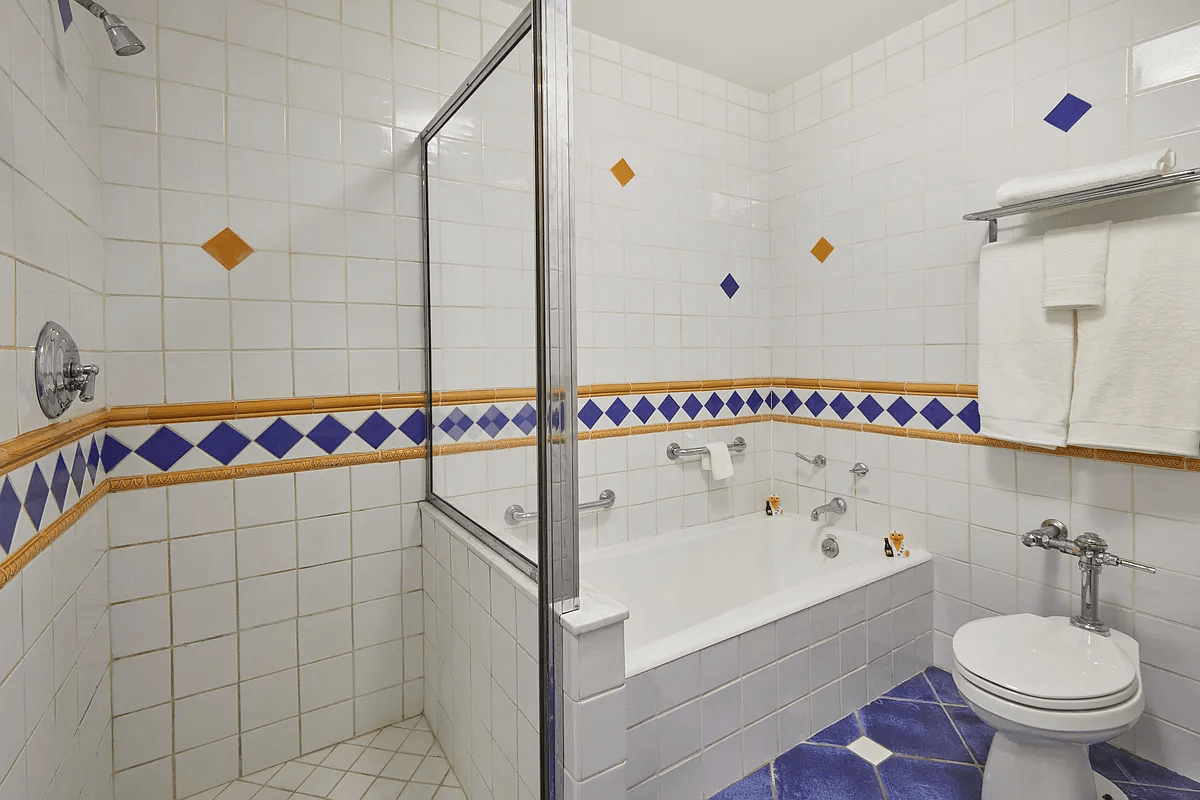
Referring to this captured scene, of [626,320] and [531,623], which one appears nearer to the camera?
[531,623]

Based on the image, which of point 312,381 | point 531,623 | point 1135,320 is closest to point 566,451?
point 531,623

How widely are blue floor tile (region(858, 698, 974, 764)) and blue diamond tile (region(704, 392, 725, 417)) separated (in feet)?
4.06

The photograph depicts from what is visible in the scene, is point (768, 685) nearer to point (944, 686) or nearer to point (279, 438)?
point (944, 686)

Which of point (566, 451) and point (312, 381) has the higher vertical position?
point (312, 381)

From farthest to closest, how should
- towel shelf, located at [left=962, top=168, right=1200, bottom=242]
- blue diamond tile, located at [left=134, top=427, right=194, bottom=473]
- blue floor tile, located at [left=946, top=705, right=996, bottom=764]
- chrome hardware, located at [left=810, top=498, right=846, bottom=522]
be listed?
chrome hardware, located at [left=810, top=498, right=846, bottom=522] → blue floor tile, located at [left=946, top=705, right=996, bottom=764] → blue diamond tile, located at [left=134, top=427, right=194, bottom=473] → towel shelf, located at [left=962, top=168, right=1200, bottom=242]

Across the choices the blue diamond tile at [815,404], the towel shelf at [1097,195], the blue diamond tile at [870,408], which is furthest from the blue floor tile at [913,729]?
the towel shelf at [1097,195]

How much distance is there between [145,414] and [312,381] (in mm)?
414

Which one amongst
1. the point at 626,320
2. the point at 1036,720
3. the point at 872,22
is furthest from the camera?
the point at 626,320

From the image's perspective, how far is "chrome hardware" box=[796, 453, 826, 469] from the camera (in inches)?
101

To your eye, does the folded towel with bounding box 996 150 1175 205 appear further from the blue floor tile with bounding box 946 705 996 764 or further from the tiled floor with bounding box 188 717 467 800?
the tiled floor with bounding box 188 717 467 800

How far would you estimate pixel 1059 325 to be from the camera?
→ 1731 millimetres

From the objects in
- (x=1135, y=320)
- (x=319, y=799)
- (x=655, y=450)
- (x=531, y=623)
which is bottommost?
(x=319, y=799)

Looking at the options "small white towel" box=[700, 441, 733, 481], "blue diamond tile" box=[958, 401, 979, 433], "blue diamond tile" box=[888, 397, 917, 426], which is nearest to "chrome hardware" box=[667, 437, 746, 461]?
"small white towel" box=[700, 441, 733, 481]

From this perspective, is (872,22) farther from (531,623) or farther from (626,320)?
(531,623)
